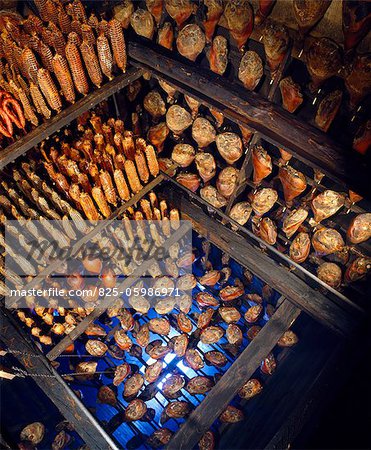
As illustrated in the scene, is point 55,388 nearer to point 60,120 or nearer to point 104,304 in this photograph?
point 104,304

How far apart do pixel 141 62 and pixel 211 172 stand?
4.43 feet

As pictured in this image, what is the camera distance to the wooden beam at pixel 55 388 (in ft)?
10.2

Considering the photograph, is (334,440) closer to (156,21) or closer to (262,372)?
(262,372)

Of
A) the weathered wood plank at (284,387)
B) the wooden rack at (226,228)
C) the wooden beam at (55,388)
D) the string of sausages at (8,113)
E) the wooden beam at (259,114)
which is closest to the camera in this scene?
the wooden beam at (259,114)

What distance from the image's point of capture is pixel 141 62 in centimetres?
320

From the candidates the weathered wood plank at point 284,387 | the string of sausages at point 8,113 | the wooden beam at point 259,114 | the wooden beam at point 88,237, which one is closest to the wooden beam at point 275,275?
the weathered wood plank at point 284,387

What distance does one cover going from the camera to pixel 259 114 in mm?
2557

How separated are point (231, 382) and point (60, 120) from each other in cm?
296

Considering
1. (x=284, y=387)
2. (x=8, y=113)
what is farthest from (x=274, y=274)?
(x=8, y=113)

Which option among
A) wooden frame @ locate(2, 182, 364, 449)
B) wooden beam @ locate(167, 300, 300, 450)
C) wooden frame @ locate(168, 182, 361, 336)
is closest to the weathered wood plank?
wooden frame @ locate(2, 182, 364, 449)

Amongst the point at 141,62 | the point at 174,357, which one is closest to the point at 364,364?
the point at 174,357

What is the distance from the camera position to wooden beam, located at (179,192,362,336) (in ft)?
11.0

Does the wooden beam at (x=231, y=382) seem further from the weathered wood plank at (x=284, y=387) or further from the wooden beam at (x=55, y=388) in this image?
the wooden beam at (x=55, y=388)

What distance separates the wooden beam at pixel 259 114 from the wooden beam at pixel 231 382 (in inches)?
76.1
